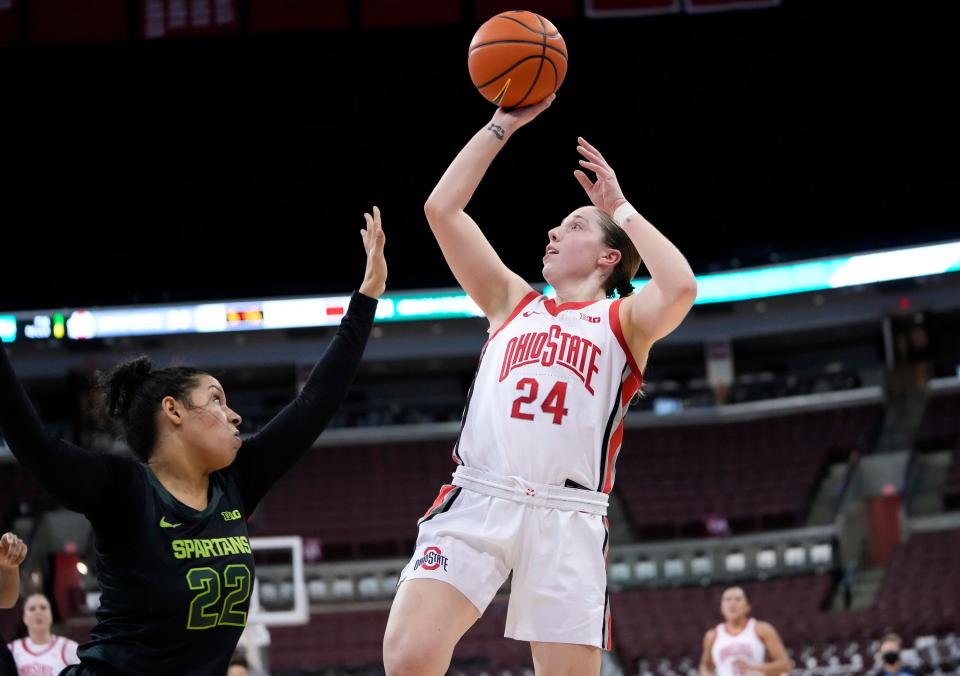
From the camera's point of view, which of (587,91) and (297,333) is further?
(297,333)

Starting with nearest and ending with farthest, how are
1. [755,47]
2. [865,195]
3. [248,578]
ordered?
[248,578] → [755,47] → [865,195]

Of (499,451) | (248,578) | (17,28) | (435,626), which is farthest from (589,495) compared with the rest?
(17,28)

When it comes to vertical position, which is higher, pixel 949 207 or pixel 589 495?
pixel 949 207

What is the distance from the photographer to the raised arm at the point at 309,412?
3316 mm

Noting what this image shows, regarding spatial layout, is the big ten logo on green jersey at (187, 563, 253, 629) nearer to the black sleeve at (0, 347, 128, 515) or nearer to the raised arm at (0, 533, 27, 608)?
the black sleeve at (0, 347, 128, 515)

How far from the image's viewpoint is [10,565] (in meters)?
3.21

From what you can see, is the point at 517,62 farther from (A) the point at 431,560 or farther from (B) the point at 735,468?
(B) the point at 735,468

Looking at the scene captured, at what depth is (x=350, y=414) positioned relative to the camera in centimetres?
2484

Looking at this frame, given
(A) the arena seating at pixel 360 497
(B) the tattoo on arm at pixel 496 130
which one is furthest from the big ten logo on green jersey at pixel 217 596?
(A) the arena seating at pixel 360 497

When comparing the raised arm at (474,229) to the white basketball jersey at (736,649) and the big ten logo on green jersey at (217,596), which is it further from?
the white basketball jersey at (736,649)

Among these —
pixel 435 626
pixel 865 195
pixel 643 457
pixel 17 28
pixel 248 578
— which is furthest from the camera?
pixel 643 457

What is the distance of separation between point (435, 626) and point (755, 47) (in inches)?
765

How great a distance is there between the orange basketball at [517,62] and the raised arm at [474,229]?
71 mm

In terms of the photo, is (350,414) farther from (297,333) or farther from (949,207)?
(949,207)
